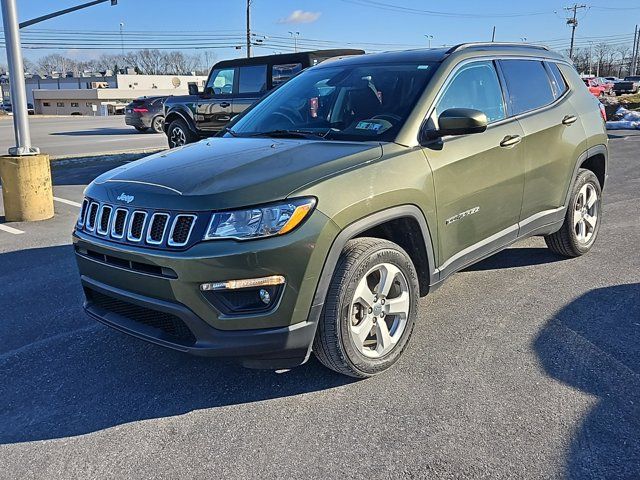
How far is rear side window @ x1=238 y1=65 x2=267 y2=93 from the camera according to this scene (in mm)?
11391

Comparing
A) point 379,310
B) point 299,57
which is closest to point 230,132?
point 379,310

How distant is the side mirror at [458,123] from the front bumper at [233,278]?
1123 millimetres

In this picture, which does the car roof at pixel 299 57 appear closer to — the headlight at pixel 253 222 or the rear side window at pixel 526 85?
the rear side window at pixel 526 85

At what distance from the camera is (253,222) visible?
2791mm

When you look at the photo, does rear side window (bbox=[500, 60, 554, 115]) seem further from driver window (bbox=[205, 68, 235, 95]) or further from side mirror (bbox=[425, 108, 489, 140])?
driver window (bbox=[205, 68, 235, 95])

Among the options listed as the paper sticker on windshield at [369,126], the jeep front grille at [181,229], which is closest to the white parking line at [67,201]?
the paper sticker on windshield at [369,126]

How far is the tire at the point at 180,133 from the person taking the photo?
42.1ft

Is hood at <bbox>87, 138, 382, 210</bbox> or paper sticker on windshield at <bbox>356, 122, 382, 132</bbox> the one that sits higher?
paper sticker on windshield at <bbox>356, 122, 382, 132</bbox>

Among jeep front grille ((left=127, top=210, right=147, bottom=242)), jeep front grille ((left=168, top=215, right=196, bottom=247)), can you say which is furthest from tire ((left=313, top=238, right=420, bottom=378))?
jeep front grille ((left=127, top=210, right=147, bottom=242))

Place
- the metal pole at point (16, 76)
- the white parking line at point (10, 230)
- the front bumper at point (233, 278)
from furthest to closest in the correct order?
the metal pole at point (16, 76), the white parking line at point (10, 230), the front bumper at point (233, 278)

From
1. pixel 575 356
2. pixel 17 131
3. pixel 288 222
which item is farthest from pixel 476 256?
pixel 17 131

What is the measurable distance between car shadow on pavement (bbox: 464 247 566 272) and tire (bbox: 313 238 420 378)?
1.92 m

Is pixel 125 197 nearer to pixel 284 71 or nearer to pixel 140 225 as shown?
pixel 140 225

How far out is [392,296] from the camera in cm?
344
